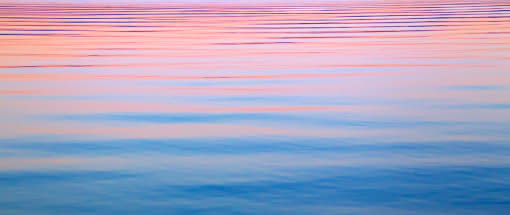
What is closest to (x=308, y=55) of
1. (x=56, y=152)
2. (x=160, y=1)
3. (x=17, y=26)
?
(x=56, y=152)

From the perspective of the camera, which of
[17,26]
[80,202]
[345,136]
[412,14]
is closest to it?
[80,202]

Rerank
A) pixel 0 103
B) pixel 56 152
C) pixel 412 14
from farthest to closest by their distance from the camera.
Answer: pixel 412 14, pixel 0 103, pixel 56 152

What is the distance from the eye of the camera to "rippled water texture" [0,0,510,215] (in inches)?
67.9

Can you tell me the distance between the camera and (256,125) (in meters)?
2.45

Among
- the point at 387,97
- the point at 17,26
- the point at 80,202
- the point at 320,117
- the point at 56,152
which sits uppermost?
the point at 17,26

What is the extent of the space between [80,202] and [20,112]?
110 cm

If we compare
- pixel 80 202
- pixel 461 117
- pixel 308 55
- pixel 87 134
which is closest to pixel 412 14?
pixel 308 55

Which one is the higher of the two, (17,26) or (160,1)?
(160,1)

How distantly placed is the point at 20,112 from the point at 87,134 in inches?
18.2

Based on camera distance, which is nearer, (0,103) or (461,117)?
(461,117)

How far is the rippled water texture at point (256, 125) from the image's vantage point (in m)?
1.72

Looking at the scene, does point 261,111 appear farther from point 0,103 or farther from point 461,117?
point 0,103

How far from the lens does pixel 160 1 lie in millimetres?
10289

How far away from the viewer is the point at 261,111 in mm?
2660
